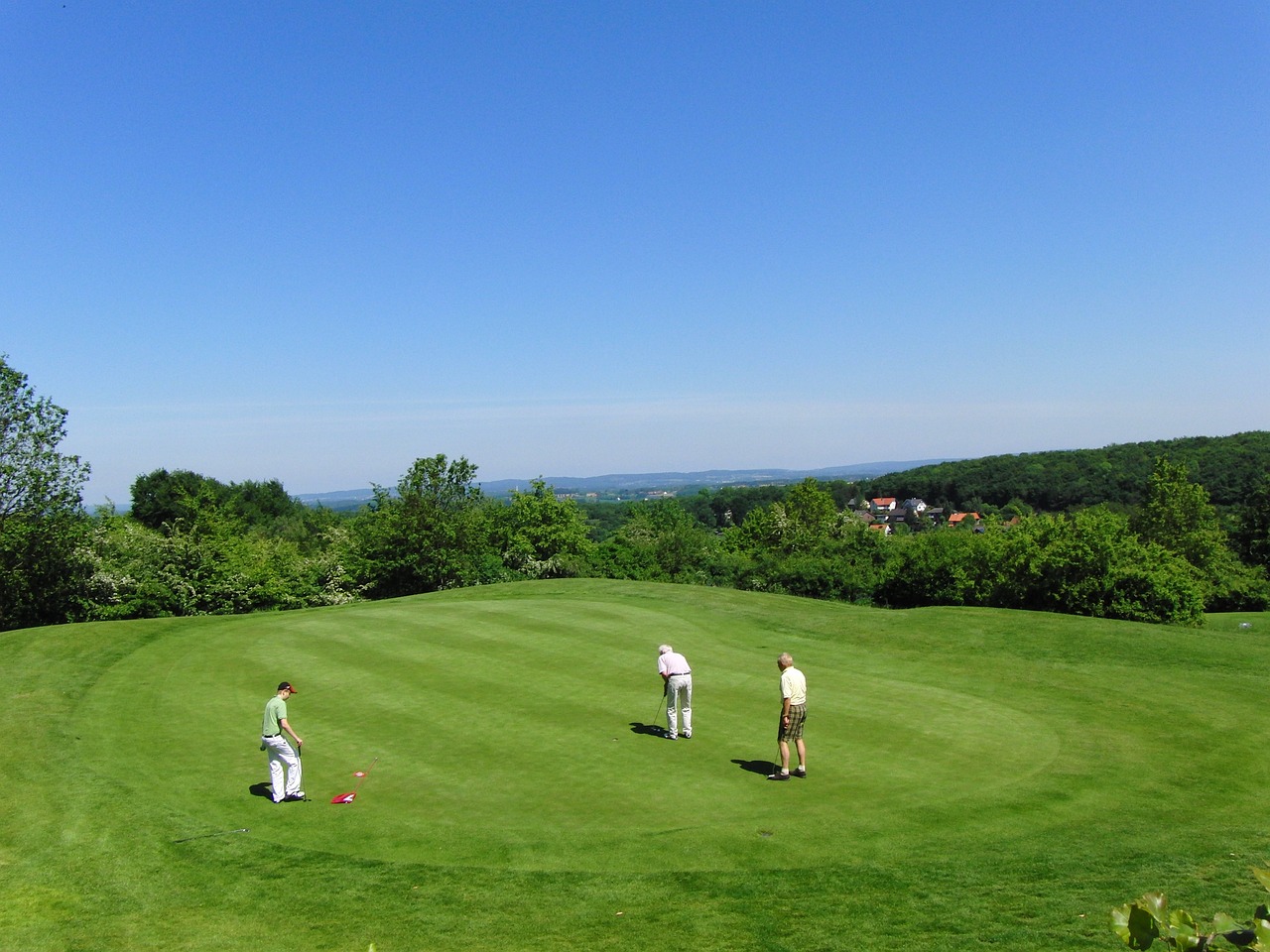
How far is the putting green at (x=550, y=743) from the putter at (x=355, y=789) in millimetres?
92

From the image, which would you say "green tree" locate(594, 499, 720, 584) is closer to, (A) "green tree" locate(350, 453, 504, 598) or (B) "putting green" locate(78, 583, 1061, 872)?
(A) "green tree" locate(350, 453, 504, 598)

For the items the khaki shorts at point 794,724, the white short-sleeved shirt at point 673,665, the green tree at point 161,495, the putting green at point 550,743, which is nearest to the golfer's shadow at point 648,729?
the putting green at point 550,743

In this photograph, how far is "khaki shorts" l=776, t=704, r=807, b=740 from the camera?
13.2 meters

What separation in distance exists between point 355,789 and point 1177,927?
41.0 ft

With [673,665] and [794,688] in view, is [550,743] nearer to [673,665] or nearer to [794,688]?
[673,665]

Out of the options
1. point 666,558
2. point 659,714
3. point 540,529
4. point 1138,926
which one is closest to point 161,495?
point 540,529

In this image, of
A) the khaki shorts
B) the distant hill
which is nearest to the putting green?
the khaki shorts

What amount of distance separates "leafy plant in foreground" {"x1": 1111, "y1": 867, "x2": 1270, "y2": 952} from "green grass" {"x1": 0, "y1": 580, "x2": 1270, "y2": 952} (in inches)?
249

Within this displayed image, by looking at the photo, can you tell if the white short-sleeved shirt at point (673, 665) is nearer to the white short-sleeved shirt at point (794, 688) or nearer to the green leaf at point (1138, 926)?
the white short-sleeved shirt at point (794, 688)

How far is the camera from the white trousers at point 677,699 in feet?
49.0

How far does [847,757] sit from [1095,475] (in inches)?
5517

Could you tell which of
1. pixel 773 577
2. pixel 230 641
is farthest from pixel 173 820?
pixel 773 577

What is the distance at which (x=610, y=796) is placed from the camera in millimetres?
12461

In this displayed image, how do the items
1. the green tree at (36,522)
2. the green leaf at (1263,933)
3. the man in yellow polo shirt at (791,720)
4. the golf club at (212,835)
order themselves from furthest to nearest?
the green tree at (36,522) → the man in yellow polo shirt at (791,720) → the golf club at (212,835) → the green leaf at (1263,933)
